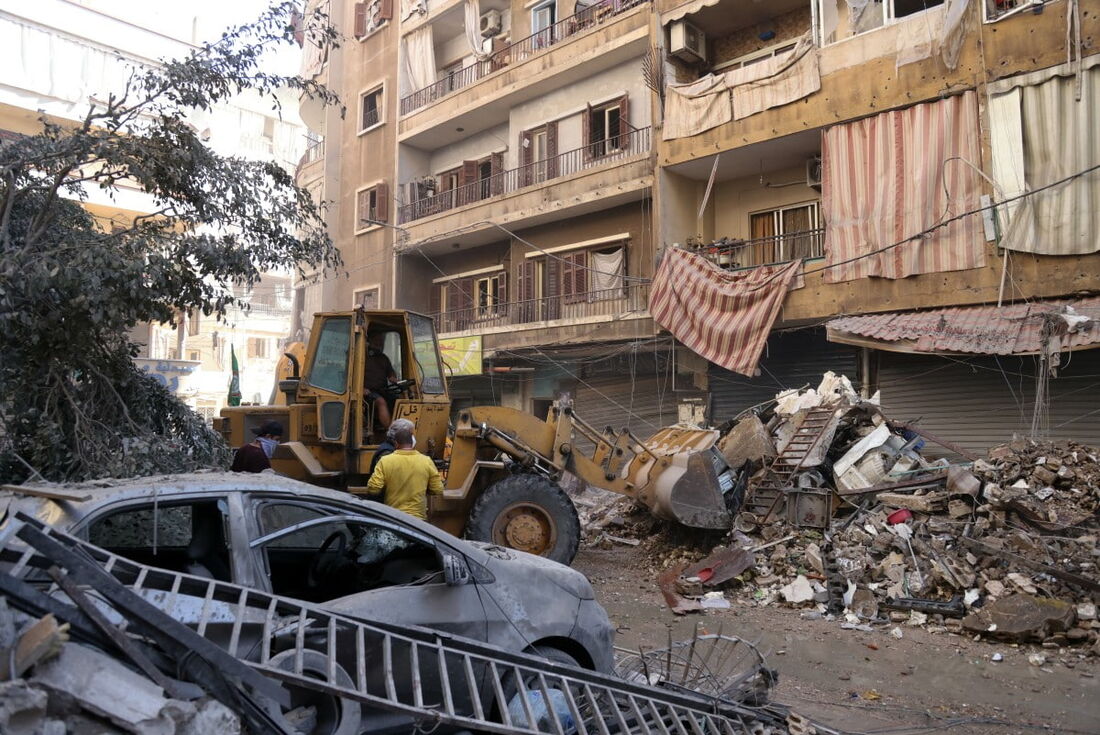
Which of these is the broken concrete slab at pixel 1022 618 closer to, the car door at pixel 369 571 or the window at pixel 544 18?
the car door at pixel 369 571

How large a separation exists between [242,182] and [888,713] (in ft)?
23.2

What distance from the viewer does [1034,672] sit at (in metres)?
5.91

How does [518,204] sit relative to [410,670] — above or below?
above

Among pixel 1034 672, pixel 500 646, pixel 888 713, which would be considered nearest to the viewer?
pixel 500 646

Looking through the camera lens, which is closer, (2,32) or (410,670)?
(410,670)

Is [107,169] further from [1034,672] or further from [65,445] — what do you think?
[1034,672]

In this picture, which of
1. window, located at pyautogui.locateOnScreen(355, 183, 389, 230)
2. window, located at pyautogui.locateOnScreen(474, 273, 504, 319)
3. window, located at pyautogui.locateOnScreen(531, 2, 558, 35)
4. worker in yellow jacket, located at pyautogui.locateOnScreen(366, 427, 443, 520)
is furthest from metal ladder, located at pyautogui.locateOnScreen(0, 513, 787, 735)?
window, located at pyautogui.locateOnScreen(355, 183, 389, 230)

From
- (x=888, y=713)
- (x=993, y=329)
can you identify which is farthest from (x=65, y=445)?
(x=993, y=329)

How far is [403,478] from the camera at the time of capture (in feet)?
18.6

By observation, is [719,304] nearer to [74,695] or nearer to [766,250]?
[766,250]


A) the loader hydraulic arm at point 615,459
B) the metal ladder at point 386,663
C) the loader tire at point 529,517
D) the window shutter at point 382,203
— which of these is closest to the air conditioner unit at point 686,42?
the loader hydraulic arm at point 615,459

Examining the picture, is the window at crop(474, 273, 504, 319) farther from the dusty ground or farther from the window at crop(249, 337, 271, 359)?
the window at crop(249, 337, 271, 359)

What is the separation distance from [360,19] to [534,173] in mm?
10150

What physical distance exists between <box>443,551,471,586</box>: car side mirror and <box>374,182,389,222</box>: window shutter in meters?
20.4
